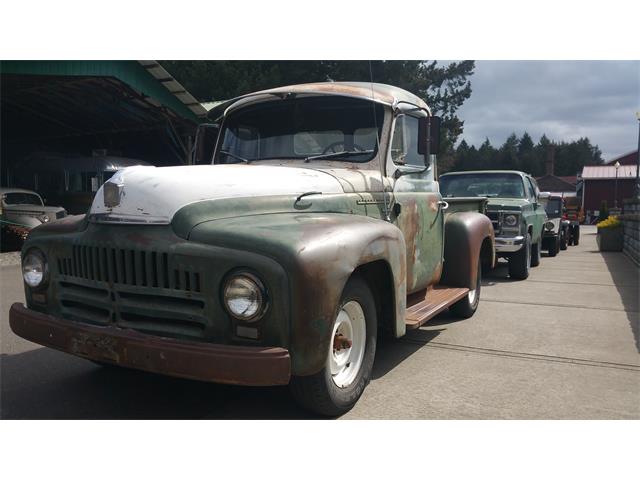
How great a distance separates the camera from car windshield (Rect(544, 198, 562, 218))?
44.4 feet

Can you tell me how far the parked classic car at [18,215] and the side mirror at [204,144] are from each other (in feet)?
25.9

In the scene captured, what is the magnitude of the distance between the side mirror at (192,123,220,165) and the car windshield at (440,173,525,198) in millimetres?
6327

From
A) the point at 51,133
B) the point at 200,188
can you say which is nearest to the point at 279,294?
the point at 200,188

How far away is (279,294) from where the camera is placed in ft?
8.17

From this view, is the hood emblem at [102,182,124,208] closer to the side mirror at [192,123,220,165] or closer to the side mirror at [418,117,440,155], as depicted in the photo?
the side mirror at [192,123,220,165]

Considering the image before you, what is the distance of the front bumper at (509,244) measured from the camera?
8641mm

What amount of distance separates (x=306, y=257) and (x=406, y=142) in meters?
2.21

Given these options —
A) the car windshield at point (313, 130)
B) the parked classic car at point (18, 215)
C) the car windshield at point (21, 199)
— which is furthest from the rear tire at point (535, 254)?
the car windshield at point (21, 199)

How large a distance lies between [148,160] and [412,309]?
1961cm

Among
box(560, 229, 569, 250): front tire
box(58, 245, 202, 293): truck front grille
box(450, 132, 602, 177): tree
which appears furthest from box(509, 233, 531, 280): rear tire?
box(450, 132, 602, 177): tree

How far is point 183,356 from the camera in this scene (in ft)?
8.13

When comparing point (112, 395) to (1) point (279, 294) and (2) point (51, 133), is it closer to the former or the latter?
(1) point (279, 294)

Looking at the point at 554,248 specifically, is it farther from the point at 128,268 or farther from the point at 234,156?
the point at 128,268

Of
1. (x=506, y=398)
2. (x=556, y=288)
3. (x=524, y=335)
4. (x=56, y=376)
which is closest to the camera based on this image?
(x=506, y=398)
